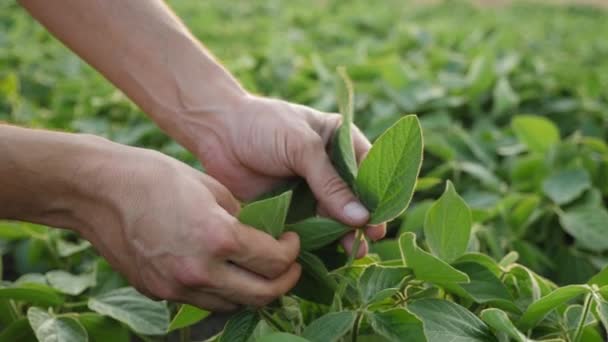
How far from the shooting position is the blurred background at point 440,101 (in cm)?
127

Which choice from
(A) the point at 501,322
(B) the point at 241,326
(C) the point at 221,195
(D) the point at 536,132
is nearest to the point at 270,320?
(B) the point at 241,326

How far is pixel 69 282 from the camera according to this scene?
99cm

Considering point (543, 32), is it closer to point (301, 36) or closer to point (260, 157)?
point (301, 36)

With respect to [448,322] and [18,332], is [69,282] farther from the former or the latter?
[448,322]

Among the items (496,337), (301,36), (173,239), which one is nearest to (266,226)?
(173,239)

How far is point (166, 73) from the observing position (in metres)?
1.03

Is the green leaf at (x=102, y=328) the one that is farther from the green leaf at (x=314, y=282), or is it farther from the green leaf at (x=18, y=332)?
the green leaf at (x=314, y=282)

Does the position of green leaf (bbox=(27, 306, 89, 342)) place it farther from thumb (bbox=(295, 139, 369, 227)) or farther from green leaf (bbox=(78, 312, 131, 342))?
thumb (bbox=(295, 139, 369, 227))

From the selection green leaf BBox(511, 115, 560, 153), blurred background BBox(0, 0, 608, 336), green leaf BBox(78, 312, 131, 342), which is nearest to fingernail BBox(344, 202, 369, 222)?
blurred background BBox(0, 0, 608, 336)

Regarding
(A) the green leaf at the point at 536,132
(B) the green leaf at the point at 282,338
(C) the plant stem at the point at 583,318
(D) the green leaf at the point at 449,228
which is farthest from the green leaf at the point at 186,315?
(A) the green leaf at the point at 536,132

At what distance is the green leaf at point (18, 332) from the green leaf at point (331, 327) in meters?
0.36

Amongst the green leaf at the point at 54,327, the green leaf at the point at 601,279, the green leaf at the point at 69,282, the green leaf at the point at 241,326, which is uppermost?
the green leaf at the point at 241,326

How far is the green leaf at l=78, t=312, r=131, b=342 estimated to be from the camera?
0.91 m

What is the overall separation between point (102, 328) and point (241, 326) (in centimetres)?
22
